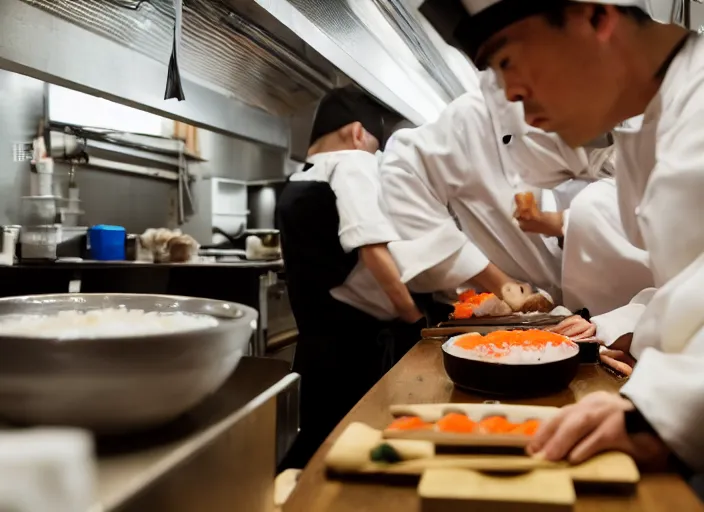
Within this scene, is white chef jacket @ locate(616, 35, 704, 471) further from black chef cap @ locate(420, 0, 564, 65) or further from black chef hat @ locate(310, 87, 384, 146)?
black chef hat @ locate(310, 87, 384, 146)

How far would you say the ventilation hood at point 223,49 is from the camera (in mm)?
1918

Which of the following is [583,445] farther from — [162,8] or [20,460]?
[162,8]

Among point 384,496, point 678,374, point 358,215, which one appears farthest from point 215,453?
point 358,215

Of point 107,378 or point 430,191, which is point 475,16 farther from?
point 430,191

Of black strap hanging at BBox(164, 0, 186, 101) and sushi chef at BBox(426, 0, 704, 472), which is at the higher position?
black strap hanging at BBox(164, 0, 186, 101)

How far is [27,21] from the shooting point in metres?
1.93

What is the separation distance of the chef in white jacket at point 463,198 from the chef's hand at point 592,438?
1.20m

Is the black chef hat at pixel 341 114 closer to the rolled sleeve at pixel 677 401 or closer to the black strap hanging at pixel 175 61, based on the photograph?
the black strap hanging at pixel 175 61

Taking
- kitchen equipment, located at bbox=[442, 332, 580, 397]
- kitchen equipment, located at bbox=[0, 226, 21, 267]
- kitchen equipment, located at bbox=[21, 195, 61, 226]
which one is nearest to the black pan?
kitchen equipment, located at bbox=[442, 332, 580, 397]

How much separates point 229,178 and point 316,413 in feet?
9.76

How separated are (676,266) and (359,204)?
128 cm

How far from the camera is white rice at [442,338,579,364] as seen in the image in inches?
37.6

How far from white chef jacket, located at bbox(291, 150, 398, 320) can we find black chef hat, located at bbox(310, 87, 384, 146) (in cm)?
17

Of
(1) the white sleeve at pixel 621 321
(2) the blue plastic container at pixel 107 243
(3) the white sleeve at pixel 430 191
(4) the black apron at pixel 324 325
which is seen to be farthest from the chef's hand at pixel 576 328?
(2) the blue plastic container at pixel 107 243
